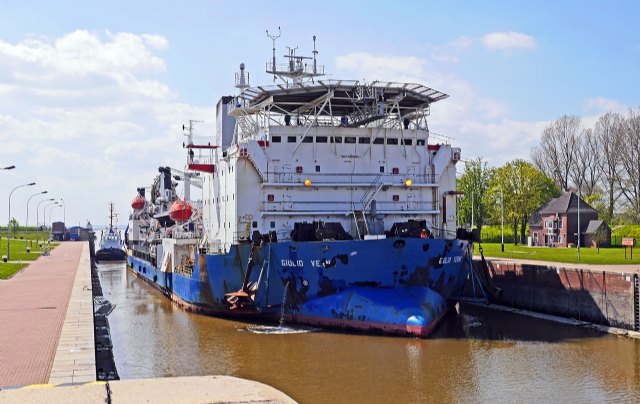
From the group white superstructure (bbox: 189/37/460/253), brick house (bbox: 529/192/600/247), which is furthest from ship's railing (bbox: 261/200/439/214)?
brick house (bbox: 529/192/600/247)

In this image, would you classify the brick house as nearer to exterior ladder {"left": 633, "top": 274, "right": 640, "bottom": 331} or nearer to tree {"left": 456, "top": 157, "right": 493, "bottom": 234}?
tree {"left": 456, "top": 157, "right": 493, "bottom": 234}

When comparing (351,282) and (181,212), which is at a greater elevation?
(181,212)

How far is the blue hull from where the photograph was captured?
918 inches

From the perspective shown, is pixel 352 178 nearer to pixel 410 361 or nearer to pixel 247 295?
pixel 247 295

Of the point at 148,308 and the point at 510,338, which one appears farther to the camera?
the point at 148,308

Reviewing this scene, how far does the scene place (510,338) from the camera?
23.5 metres

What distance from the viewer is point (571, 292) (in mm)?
26859

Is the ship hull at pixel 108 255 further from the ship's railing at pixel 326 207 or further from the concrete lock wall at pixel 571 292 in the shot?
the ship's railing at pixel 326 207

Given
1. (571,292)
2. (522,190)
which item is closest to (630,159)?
(522,190)

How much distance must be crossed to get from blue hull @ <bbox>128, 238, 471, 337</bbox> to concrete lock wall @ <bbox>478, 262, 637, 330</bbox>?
15.2 feet

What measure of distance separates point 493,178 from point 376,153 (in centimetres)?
5064

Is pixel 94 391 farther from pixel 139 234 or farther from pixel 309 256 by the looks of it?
pixel 139 234

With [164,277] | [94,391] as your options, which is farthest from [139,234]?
[94,391]

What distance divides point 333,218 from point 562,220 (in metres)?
39.0
